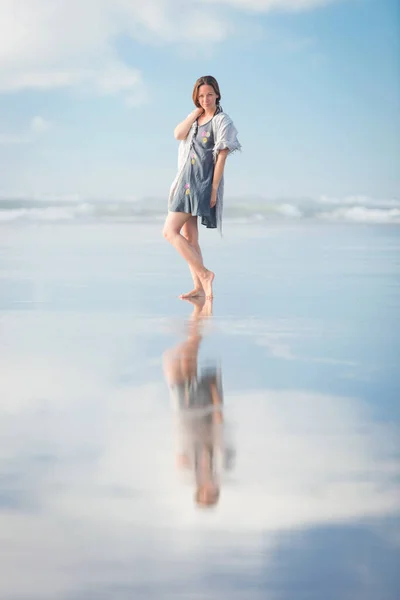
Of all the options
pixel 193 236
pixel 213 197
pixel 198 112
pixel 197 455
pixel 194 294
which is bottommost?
pixel 194 294

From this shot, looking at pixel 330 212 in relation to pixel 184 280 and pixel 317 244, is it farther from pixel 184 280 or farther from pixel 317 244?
pixel 184 280

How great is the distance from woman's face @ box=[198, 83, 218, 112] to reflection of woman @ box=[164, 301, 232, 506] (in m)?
1.61

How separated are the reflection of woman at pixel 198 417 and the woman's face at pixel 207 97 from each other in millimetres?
1610

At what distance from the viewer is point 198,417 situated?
1.67 metres

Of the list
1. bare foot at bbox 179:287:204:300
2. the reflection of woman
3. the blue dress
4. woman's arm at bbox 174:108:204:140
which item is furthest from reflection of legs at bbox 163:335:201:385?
woman's arm at bbox 174:108:204:140

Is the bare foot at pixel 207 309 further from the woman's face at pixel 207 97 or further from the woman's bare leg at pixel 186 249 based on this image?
the woman's face at pixel 207 97

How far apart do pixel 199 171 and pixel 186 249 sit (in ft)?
1.03

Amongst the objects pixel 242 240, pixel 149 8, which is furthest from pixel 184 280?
pixel 149 8

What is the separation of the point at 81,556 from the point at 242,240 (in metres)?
7.50

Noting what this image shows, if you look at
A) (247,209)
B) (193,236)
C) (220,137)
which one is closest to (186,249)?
(193,236)

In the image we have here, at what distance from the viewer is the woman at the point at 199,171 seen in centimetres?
382

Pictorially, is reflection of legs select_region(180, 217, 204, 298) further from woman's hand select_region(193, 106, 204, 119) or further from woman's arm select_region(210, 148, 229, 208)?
woman's hand select_region(193, 106, 204, 119)

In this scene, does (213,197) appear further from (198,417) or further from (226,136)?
(198,417)

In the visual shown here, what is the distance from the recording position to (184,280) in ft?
15.4
